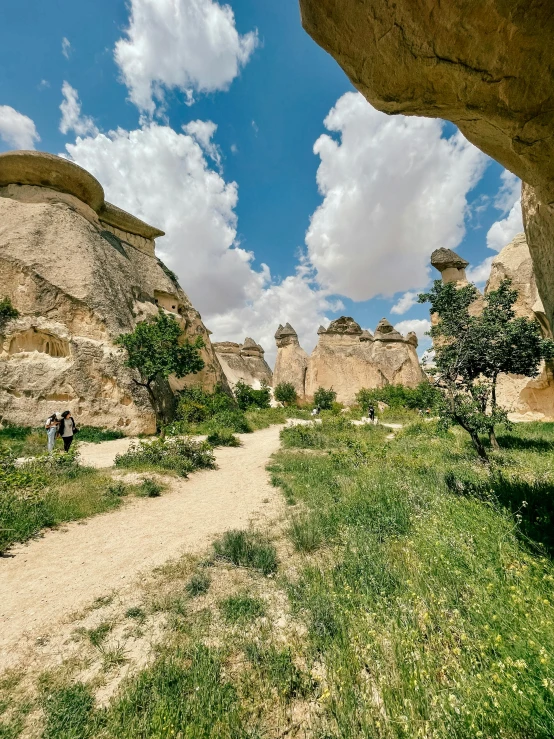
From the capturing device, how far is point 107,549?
4.53 metres

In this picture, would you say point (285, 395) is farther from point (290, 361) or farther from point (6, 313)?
point (6, 313)

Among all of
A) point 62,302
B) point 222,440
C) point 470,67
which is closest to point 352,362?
point 222,440

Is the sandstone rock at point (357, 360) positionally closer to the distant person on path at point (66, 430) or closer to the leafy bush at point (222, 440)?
the leafy bush at point (222, 440)

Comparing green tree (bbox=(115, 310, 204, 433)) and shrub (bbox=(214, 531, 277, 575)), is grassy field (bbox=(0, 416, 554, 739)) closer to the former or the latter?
shrub (bbox=(214, 531, 277, 575))

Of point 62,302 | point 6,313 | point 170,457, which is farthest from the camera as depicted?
point 62,302

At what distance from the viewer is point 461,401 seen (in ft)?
25.0

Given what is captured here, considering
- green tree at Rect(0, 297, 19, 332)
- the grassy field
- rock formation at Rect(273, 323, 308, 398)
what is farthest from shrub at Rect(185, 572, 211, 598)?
rock formation at Rect(273, 323, 308, 398)

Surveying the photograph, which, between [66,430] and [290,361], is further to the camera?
[290,361]

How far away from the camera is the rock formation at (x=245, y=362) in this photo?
47.8m

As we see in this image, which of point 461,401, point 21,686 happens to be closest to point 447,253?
point 461,401

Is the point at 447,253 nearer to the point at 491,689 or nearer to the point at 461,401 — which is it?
the point at 461,401

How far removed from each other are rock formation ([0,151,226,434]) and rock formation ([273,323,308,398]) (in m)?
19.4

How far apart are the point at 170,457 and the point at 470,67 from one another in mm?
9801

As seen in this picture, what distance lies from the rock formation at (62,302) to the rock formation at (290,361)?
1941 cm
